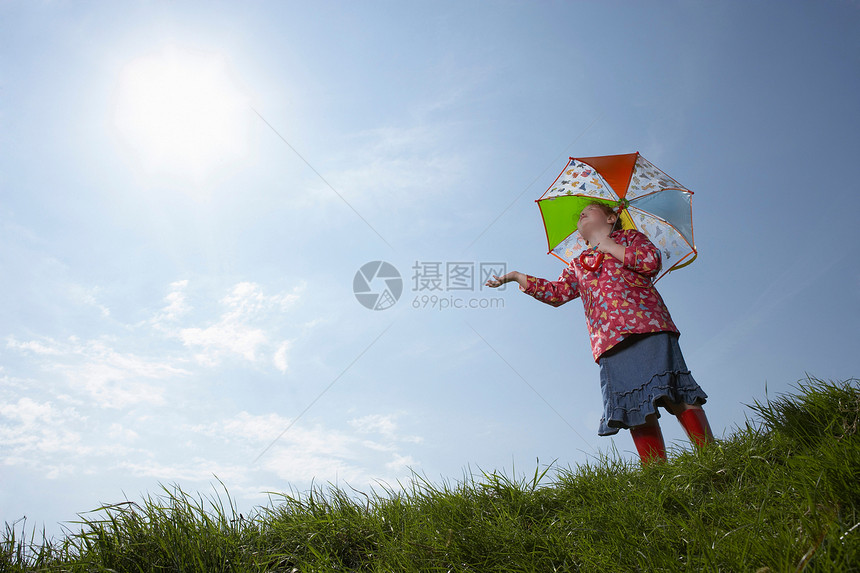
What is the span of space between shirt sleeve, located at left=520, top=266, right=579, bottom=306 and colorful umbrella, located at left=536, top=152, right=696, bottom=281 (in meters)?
0.45

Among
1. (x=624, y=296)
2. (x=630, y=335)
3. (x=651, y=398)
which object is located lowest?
(x=651, y=398)

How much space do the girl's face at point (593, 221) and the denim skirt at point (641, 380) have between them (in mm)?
982

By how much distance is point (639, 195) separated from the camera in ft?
14.9

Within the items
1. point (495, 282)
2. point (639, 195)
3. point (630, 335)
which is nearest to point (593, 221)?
point (639, 195)

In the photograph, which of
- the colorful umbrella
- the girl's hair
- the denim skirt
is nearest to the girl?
the denim skirt

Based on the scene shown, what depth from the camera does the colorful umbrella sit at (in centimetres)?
452

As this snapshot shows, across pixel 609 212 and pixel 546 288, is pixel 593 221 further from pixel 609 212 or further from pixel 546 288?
pixel 546 288

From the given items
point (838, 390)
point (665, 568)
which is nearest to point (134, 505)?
point (665, 568)

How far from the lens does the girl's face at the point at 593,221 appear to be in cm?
429

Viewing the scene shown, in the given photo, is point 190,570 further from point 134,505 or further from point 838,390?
point 838,390

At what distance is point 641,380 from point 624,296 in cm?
59

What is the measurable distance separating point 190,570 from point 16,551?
61 cm

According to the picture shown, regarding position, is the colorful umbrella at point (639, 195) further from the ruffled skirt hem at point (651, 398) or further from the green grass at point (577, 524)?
the green grass at point (577, 524)

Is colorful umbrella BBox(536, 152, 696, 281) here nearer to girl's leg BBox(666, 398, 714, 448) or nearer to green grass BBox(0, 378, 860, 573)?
girl's leg BBox(666, 398, 714, 448)
